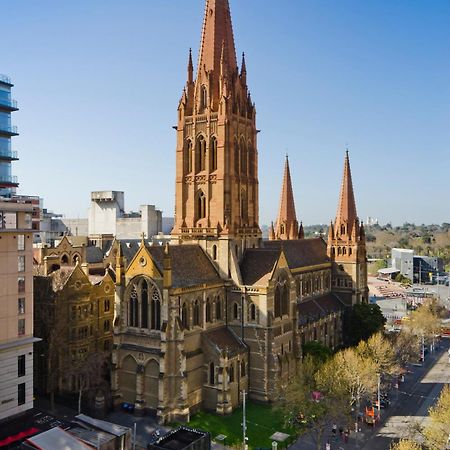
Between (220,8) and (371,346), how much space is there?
4578cm

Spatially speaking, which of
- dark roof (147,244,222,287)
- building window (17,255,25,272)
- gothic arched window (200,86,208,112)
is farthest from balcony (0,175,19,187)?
gothic arched window (200,86,208,112)

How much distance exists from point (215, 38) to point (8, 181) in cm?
3011

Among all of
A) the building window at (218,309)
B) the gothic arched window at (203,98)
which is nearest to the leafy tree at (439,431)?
the building window at (218,309)

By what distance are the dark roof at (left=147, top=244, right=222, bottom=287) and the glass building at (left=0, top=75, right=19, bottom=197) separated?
16904 mm

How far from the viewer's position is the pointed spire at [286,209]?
305 ft

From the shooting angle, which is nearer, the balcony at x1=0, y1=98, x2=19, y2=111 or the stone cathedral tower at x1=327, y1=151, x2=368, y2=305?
the balcony at x1=0, y1=98, x2=19, y2=111

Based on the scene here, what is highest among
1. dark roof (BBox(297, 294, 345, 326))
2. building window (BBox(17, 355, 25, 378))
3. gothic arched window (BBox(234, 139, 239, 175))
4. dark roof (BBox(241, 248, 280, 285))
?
gothic arched window (BBox(234, 139, 239, 175))

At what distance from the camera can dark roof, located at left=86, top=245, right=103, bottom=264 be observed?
3295 inches

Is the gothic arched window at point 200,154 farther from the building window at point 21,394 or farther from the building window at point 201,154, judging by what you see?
the building window at point 21,394

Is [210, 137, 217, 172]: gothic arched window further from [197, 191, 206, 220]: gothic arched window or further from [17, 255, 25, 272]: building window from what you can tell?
[17, 255, 25, 272]: building window

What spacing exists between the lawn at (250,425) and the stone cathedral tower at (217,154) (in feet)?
51.7

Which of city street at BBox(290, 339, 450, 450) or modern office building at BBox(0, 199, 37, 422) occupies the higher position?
modern office building at BBox(0, 199, 37, 422)

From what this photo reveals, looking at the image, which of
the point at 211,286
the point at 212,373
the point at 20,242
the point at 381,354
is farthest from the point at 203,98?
the point at 381,354

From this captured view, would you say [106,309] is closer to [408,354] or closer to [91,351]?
[91,351]
